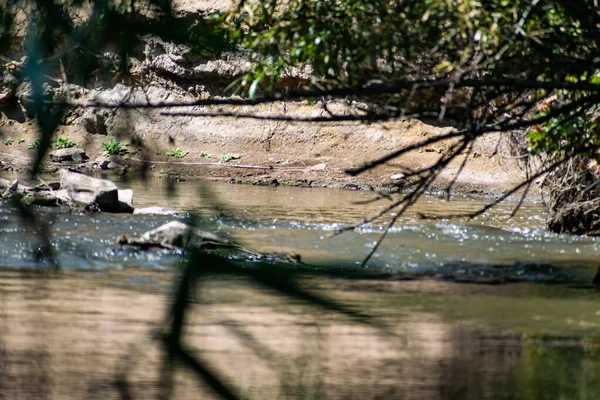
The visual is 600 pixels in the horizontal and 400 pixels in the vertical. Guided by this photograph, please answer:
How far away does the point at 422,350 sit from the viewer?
4.87 meters

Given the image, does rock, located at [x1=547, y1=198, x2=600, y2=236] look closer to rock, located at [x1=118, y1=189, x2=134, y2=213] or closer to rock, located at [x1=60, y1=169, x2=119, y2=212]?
rock, located at [x1=118, y1=189, x2=134, y2=213]

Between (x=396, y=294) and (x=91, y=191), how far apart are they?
527 cm

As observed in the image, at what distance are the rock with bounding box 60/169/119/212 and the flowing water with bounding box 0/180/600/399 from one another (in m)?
0.29

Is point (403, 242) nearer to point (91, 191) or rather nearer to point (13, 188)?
Answer: point (91, 191)

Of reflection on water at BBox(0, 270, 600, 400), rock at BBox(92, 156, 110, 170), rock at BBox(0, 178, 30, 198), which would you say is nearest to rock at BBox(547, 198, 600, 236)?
reflection on water at BBox(0, 270, 600, 400)

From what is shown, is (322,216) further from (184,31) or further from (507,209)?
(184,31)

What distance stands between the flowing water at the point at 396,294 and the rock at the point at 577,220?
0.61 ft

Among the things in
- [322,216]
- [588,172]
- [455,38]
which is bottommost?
[322,216]

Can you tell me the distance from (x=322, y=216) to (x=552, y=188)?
2918 millimetres

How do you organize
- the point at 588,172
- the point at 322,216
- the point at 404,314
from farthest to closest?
the point at 322,216, the point at 588,172, the point at 404,314

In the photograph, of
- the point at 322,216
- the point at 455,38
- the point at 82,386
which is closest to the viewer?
the point at 82,386

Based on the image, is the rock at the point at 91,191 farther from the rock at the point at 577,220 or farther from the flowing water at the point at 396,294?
the rock at the point at 577,220

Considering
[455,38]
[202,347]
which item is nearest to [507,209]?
[455,38]

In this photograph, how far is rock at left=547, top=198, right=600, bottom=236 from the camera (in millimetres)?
9859
